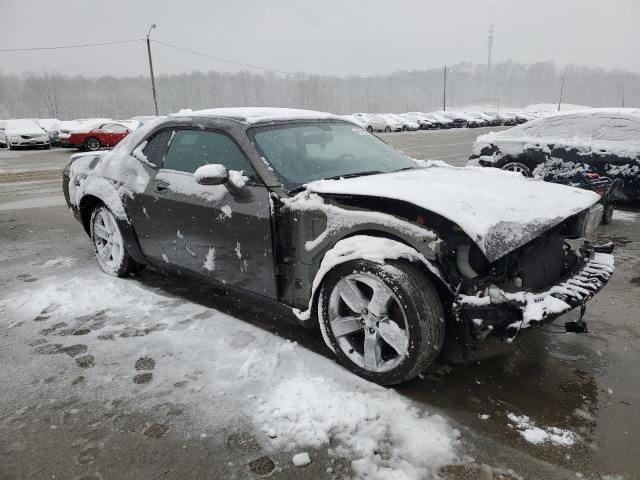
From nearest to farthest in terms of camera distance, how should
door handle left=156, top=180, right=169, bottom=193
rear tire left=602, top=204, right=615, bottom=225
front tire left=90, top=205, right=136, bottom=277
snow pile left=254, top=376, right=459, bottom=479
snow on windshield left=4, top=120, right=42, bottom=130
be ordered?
snow pile left=254, top=376, right=459, bottom=479 → door handle left=156, top=180, right=169, bottom=193 → front tire left=90, top=205, right=136, bottom=277 → rear tire left=602, top=204, right=615, bottom=225 → snow on windshield left=4, top=120, right=42, bottom=130

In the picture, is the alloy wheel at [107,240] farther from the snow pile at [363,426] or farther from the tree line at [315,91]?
the tree line at [315,91]

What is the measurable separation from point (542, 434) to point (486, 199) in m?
1.18

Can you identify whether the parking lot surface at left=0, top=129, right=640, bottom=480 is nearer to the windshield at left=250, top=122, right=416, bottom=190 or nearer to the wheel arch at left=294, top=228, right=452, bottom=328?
the wheel arch at left=294, top=228, right=452, bottom=328

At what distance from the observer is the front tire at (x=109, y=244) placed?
4.15 m

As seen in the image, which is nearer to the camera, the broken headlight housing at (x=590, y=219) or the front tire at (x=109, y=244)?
the broken headlight housing at (x=590, y=219)

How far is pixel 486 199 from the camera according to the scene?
251 centimetres

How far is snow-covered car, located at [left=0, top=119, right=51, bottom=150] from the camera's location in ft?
66.1

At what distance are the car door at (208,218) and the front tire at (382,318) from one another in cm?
48

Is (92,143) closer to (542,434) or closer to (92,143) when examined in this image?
(92,143)

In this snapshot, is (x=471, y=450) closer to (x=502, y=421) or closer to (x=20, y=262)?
(x=502, y=421)

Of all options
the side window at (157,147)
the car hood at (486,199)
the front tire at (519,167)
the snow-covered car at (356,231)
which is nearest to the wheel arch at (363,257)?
the snow-covered car at (356,231)

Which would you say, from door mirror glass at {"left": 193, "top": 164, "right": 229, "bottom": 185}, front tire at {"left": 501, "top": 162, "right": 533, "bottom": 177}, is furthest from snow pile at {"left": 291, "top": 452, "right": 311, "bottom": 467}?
front tire at {"left": 501, "top": 162, "right": 533, "bottom": 177}

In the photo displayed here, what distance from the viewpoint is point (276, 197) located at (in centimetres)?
281

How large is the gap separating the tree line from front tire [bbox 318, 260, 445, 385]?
345 ft
